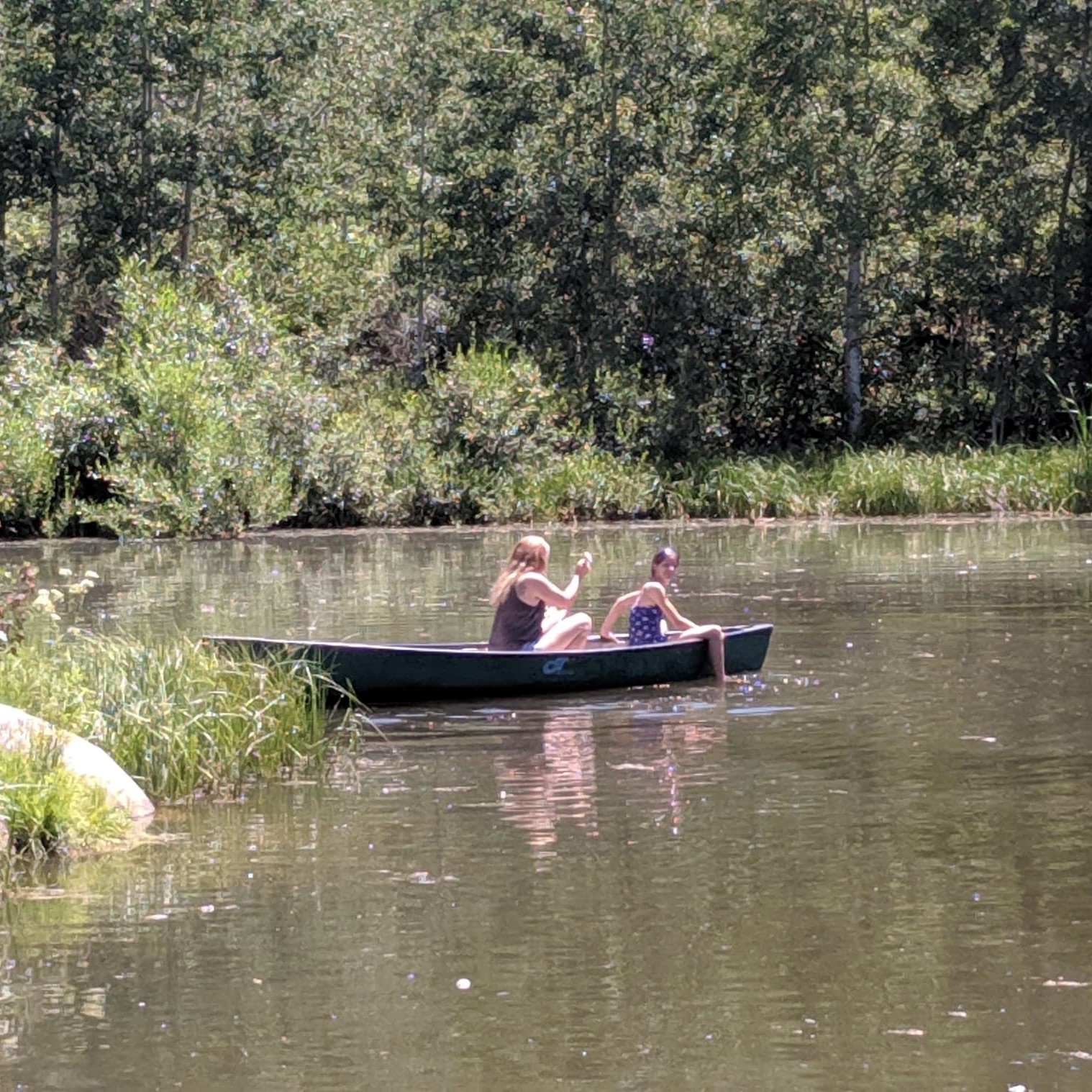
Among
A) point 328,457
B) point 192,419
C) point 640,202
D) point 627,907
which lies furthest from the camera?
point 640,202

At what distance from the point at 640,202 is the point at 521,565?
67.3 ft

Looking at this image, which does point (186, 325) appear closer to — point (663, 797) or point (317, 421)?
point (317, 421)

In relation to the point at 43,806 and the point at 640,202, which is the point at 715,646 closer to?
the point at 43,806

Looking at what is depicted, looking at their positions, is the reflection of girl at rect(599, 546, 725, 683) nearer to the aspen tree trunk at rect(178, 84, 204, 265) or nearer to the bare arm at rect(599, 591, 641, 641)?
the bare arm at rect(599, 591, 641, 641)

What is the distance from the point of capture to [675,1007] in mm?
6668

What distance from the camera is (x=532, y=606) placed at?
1416 cm

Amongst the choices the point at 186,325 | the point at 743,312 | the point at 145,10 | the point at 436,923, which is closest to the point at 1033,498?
the point at 743,312

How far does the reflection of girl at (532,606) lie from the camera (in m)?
14.0

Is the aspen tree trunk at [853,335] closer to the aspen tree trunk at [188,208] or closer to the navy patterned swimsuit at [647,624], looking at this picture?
the aspen tree trunk at [188,208]

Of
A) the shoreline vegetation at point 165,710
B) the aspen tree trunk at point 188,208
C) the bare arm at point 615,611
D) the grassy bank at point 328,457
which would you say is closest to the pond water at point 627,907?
the shoreline vegetation at point 165,710

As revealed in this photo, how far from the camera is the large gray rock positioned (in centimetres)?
929

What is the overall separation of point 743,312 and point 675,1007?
28411 mm

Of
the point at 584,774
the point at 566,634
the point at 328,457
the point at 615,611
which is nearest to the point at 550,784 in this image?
the point at 584,774

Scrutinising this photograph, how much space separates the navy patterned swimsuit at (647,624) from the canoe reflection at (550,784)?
75.4 inches
